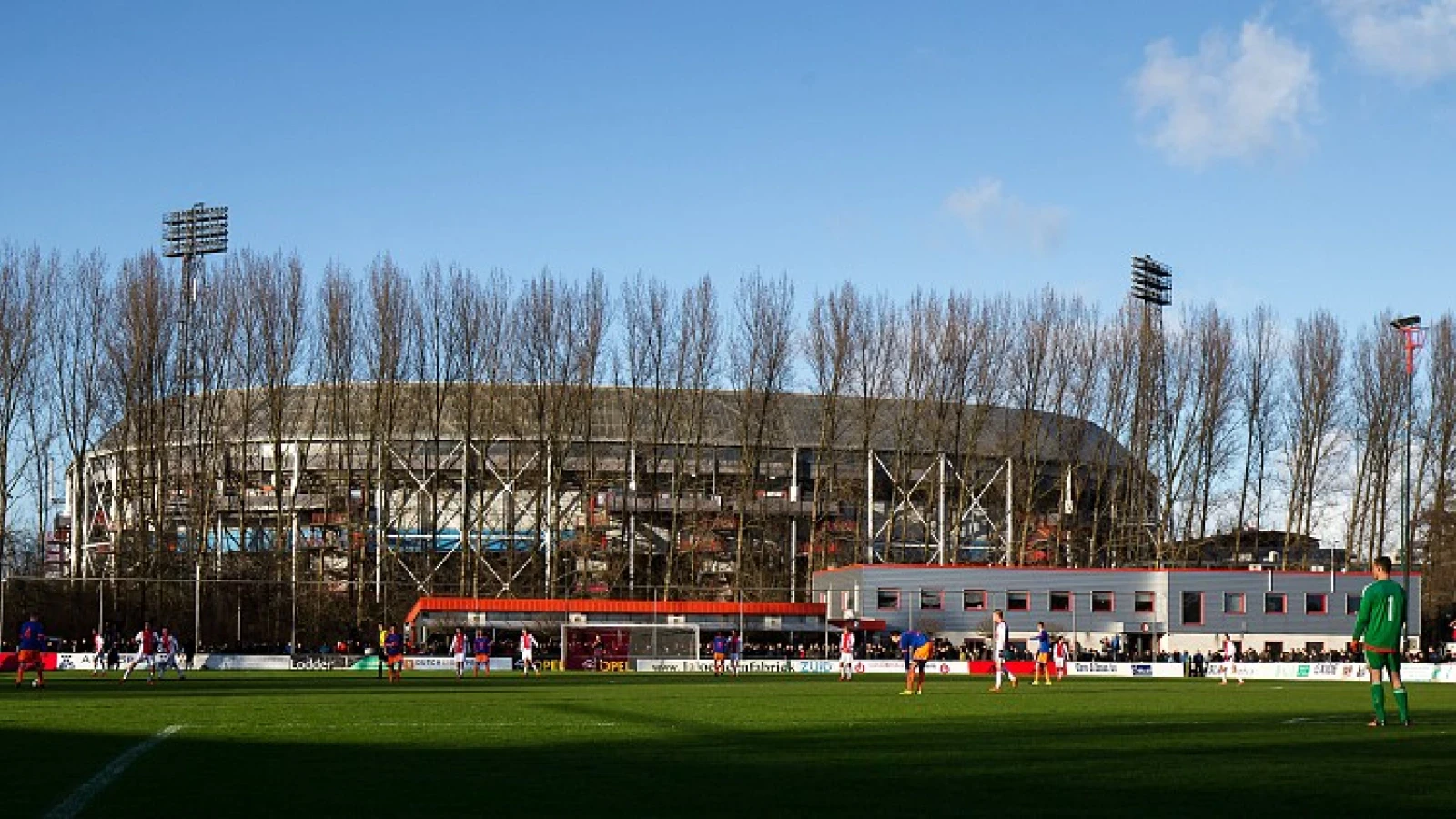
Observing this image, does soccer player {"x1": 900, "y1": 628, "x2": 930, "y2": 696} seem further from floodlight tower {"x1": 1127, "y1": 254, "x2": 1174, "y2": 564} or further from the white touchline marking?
floodlight tower {"x1": 1127, "y1": 254, "x2": 1174, "y2": 564}

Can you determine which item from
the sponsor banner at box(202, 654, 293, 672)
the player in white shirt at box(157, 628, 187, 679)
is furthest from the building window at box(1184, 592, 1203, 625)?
the player in white shirt at box(157, 628, 187, 679)

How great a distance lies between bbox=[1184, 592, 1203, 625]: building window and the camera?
95.6m

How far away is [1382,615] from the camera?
850 inches

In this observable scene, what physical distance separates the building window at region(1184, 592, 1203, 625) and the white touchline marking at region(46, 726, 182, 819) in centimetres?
8002

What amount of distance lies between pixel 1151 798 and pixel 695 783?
12.2 ft

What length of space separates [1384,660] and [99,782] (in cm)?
1501

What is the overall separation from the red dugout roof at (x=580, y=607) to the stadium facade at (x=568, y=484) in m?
3.80

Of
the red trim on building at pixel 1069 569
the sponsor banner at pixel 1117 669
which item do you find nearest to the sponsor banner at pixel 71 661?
the red trim on building at pixel 1069 569

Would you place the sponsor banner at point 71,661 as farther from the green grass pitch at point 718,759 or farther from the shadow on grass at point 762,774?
the shadow on grass at point 762,774

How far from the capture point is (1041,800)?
13445mm

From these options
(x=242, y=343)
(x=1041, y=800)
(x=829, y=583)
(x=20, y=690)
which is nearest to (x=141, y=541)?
(x=242, y=343)

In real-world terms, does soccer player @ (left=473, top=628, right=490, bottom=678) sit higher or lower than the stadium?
lower

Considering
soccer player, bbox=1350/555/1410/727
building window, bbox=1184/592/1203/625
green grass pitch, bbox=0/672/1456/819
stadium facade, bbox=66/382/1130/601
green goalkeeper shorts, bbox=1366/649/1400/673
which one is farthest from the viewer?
stadium facade, bbox=66/382/1130/601

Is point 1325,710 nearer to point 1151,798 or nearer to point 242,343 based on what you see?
point 1151,798
